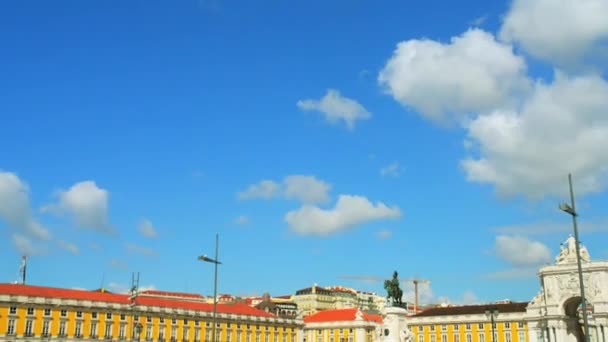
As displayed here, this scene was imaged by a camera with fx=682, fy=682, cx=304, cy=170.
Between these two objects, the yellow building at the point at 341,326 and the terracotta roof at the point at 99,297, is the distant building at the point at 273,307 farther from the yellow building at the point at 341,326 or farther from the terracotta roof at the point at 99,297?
the terracotta roof at the point at 99,297

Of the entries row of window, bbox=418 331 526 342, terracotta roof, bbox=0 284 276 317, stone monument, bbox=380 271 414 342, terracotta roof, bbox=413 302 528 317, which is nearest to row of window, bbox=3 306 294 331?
terracotta roof, bbox=0 284 276 317

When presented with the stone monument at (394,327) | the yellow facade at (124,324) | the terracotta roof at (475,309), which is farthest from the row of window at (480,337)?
the stone monument at (394,327)

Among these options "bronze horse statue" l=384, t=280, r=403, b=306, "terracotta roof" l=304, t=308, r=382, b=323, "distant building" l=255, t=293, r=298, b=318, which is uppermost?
"distant building" l=255, t=293, r=298, b=318

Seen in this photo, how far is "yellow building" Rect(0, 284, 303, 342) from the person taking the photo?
270ft

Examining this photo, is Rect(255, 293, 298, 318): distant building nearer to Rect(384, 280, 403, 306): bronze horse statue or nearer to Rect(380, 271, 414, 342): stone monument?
Rect(384, 280, 403, 306): bronze horse statue

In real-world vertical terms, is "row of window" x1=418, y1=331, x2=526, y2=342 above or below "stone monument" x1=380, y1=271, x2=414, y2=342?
above

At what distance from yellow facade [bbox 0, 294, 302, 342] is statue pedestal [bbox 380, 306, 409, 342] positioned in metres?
29.5

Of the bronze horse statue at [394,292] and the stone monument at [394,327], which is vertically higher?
the bronze horse statue at [394,292]

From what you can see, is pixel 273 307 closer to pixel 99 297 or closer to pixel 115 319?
pixel 99 297

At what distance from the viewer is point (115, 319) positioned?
300 feet

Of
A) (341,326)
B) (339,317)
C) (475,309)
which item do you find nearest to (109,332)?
(341,326)

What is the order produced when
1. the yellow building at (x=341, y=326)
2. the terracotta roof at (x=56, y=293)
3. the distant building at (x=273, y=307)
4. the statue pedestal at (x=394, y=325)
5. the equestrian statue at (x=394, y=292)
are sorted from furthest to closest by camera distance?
the distant building at (x=273, y=307) < the yellow building at (x=341, y=326) < the terracotta roof at (x=56, y=293) < the equestrian statue at (x=394, y=292) < the statue pedestal at (x=394, y=325)

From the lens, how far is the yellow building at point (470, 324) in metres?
108

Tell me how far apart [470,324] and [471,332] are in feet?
4.30
